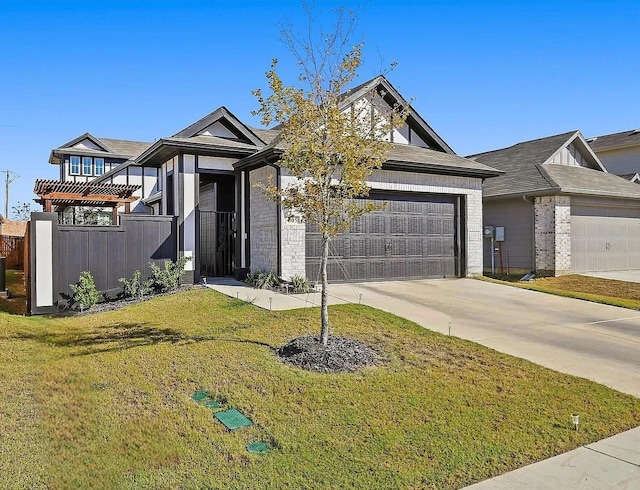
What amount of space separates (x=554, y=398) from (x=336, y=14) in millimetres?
6067

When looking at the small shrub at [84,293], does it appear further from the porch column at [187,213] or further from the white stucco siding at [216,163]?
the white stucco siding at [216,163]

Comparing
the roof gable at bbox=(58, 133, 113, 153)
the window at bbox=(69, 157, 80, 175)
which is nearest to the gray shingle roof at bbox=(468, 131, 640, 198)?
the roof gable at bbox=(58, 133, 113, 153)

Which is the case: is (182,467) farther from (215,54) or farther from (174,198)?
(215,54)

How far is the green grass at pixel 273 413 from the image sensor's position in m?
3.62

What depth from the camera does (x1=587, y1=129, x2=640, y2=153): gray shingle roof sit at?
28297 mm

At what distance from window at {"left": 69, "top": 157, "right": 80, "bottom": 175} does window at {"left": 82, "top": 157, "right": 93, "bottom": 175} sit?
307 mm

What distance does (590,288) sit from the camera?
47.4 ft

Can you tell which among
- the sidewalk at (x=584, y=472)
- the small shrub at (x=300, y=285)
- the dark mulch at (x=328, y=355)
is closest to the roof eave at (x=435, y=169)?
the small shrub at (x=300, y=285)

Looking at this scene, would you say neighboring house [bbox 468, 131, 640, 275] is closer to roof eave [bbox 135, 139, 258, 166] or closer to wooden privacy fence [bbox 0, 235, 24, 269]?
roof eave [bbox 135, 139, 258, 166]

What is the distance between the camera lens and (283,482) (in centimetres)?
345

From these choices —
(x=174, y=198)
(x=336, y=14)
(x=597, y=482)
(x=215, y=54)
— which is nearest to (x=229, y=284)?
(x=174, y=198)

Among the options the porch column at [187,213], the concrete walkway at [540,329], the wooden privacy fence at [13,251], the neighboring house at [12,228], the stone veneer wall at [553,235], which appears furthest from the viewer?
the neighboring house at [12,228]

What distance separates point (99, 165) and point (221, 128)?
22.2m

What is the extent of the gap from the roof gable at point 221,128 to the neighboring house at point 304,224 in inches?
1.2
